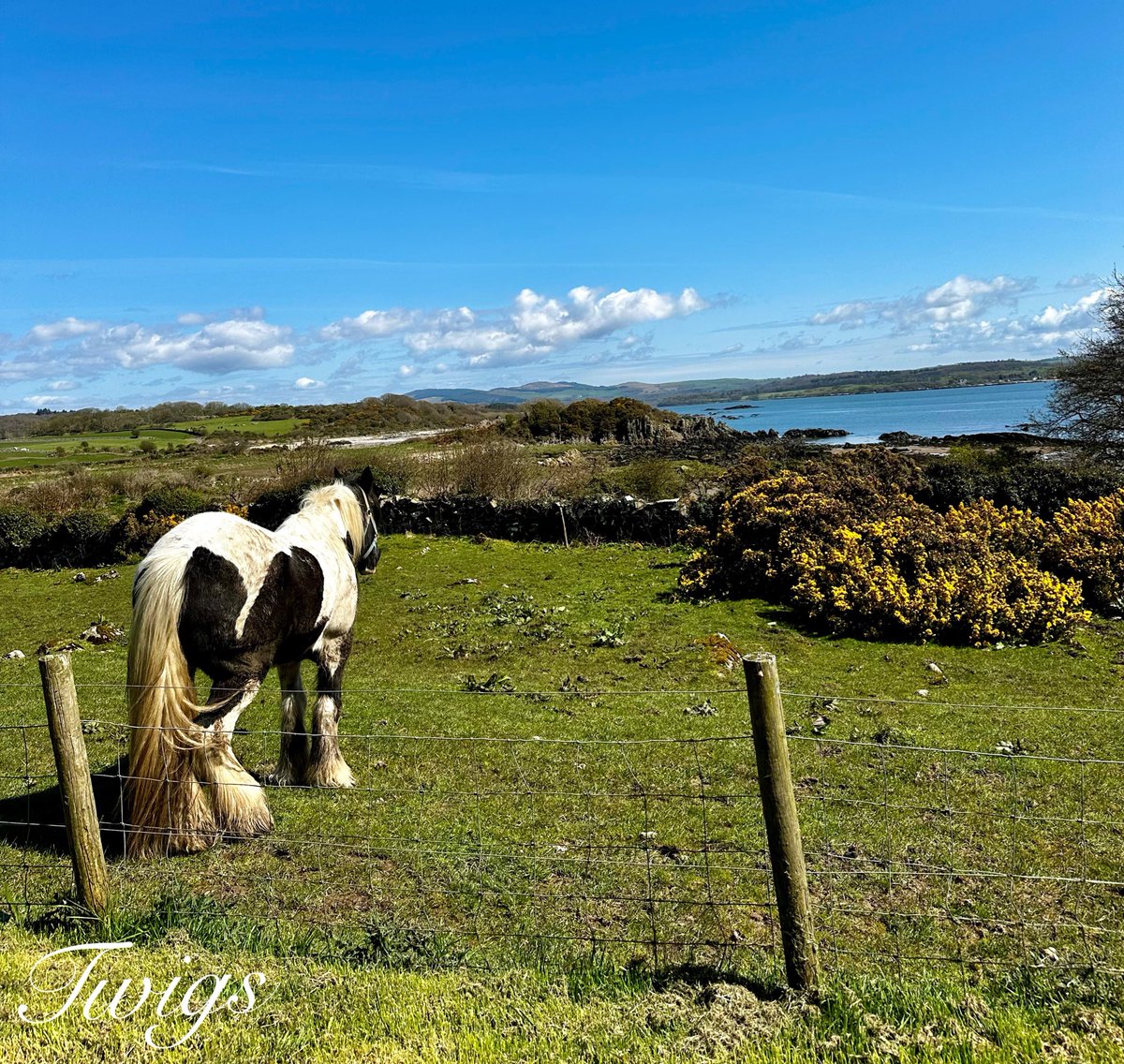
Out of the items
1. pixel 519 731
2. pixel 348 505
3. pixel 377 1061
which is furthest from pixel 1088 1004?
pixel 348 505

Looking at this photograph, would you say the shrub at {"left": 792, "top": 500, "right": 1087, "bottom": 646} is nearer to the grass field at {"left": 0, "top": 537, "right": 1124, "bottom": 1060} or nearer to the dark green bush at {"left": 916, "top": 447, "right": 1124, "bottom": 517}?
the grass field at {"left": 0, "top": 537, "right": 1124, "bottom": 1060}

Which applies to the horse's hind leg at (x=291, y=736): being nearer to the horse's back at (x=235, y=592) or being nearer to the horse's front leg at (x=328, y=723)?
the horse's front leg at (x=328, y=723)

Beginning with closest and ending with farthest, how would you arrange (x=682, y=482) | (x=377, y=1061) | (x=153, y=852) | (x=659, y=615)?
1. (x=377, y=1061)
2. (x=153, y=852)
3. (x=659, y=615)
4. (x=682, y=482)

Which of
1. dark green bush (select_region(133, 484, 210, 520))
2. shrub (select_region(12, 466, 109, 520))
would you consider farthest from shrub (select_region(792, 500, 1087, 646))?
shrub (select_region(12, 466, 109, 520))

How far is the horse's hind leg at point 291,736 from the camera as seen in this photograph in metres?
7.48

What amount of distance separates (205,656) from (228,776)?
997 mm

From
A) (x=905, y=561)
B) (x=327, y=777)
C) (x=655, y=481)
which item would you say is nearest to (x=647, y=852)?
(x=327, y=777)

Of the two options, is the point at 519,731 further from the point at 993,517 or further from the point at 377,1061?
the point at 993,517

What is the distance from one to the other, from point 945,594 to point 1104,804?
715 centimetres

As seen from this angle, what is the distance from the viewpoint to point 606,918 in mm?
5027

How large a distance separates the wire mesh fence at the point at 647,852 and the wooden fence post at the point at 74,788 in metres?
0.29

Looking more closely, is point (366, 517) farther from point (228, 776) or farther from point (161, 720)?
point (161, 720)

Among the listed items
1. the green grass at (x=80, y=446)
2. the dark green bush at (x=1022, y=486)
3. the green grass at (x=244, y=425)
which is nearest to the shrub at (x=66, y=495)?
the green grass at (x=80, y=446)

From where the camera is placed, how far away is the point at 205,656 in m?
5.97
